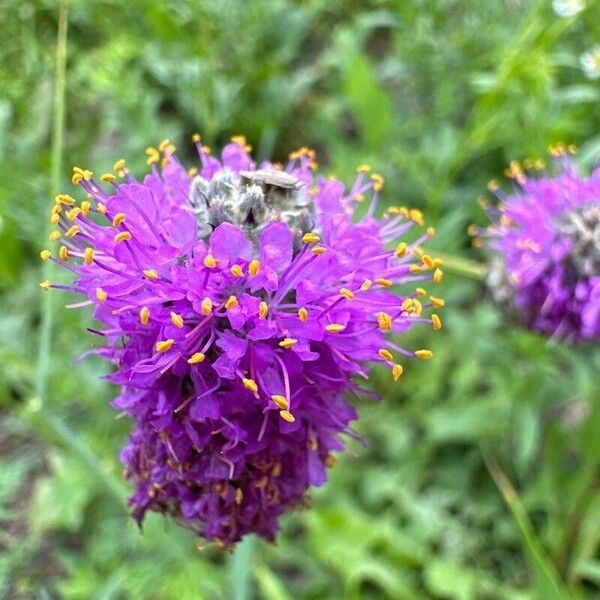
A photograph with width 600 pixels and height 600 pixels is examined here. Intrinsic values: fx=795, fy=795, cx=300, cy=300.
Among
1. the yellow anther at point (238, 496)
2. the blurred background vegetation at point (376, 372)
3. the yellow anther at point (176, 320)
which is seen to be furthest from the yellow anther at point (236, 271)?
the blurred background vegetation at point (376, 372)

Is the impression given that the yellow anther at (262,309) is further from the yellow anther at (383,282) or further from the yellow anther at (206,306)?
the yellow anther at (383,282)

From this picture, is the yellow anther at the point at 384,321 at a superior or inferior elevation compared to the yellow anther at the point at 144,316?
inferior

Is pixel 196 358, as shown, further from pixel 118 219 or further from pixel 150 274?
pixel 118 219

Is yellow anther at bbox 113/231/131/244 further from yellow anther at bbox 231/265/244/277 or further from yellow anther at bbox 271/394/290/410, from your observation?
yellow anther at bbox 271/394/290/410

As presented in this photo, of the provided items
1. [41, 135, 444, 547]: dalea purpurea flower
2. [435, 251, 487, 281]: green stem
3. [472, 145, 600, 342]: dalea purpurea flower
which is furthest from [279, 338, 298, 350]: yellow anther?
[435, 251, 487, 281]: green stem

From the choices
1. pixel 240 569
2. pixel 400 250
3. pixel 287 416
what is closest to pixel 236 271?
pixel 287 416

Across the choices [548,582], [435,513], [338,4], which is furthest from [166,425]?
[338,4]
